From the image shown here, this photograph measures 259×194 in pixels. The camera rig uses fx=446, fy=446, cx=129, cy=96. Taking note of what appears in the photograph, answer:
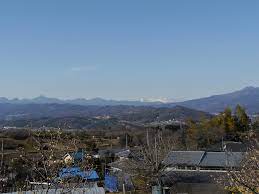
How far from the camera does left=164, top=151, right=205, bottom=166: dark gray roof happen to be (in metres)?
21.9

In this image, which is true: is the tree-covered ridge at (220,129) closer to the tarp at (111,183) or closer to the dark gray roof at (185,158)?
the dark gray roof at (185,158)

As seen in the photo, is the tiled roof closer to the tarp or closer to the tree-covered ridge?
the tarp

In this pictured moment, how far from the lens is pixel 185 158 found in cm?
2270

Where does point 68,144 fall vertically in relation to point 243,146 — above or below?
above

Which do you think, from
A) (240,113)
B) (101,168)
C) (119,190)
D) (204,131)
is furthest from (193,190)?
(240,113)

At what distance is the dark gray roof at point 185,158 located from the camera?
71.9 feet

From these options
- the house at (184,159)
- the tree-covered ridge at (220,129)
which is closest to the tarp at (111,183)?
the house at (184,159)

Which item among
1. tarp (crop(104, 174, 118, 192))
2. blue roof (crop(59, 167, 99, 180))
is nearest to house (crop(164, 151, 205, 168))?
tarp (crop(104, 174, 118, 192))

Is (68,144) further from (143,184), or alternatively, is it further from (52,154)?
(143,184)

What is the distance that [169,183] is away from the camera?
55.3ft

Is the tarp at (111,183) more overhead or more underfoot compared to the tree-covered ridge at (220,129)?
more underfoot

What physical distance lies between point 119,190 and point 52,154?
46.0ft

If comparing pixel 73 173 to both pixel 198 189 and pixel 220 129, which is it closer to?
pixel 198 189

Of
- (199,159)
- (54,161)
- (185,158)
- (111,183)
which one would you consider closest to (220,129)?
(199,159)
